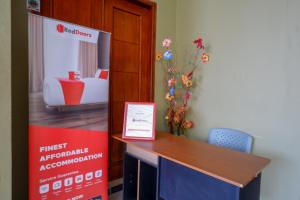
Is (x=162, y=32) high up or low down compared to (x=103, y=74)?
up

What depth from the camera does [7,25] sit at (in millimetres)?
1155

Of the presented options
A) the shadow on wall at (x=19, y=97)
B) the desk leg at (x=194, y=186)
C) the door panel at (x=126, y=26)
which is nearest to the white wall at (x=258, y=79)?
the desk leg at (x=194, y=186)

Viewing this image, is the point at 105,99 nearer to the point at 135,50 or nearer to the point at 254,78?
the point at 135,50

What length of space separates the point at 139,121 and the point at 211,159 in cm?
75

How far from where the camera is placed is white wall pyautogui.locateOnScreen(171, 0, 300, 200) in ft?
5.65

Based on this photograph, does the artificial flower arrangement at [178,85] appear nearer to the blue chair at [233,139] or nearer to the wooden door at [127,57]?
the wooden door at [127,57]

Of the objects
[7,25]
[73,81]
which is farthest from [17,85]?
[7,25]

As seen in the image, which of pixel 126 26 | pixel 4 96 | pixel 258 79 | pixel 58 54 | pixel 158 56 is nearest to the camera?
pixel 4 96

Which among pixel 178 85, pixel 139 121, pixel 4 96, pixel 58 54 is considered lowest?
pixel 139 121

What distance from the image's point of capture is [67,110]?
1590 millimetres

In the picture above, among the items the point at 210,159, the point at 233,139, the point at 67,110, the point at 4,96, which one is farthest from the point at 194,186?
the point at 4,96

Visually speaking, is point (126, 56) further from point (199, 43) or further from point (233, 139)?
point (233, 139)

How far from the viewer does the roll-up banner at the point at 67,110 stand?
4.69 feet

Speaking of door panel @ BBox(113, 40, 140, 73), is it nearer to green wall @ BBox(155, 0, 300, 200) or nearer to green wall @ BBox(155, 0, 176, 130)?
green wall @ BBox(155, 0, 176, 130)
